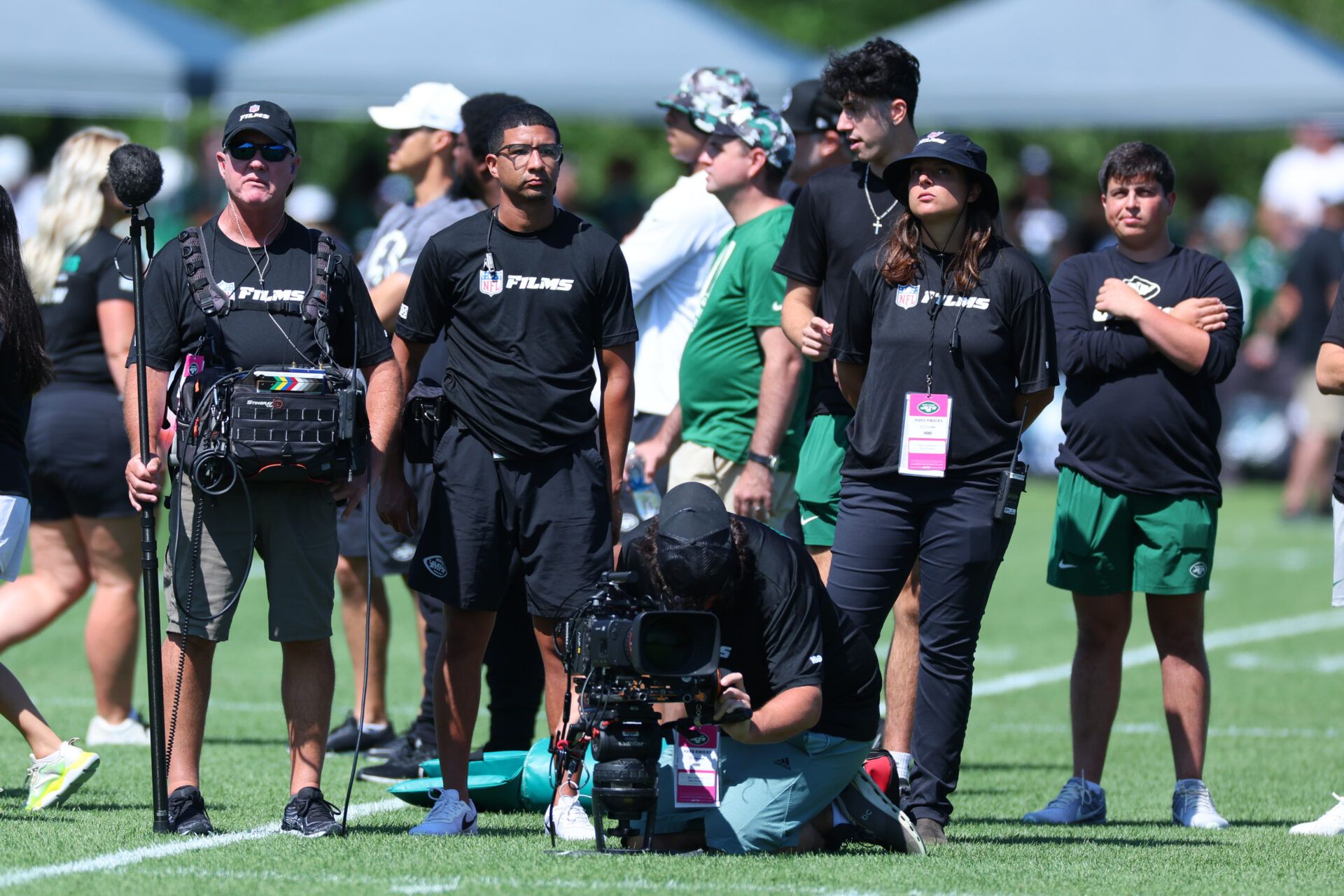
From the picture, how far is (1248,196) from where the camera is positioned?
32.4m

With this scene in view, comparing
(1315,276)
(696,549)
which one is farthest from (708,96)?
(1315,276)

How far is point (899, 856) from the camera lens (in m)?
6.21

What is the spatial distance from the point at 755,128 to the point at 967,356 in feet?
6.24

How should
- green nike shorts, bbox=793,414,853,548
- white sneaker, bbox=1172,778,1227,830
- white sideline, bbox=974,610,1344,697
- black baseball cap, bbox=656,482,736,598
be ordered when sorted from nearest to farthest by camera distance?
black baseball cap, bbox=656,482,736,598
white sneaker, bbox=1172,778,1227,830
green nike shorts, bbox=793,414,853,548
white sideline, bbox=974,610,1344,697

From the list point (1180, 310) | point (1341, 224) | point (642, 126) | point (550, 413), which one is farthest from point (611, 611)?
point (642, 126)

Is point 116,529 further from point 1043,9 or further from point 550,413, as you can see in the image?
point 1043,9

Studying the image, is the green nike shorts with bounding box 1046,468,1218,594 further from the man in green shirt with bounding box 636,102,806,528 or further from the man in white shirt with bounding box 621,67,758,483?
the man in white shirt with bounding box 621,67,758,483

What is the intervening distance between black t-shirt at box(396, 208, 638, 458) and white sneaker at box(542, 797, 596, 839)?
1.12 meters

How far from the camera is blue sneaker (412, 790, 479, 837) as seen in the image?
645 centimetres

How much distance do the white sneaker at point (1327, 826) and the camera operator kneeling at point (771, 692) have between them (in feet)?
5.33

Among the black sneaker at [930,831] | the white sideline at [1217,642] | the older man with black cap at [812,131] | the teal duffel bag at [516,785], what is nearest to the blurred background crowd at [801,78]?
the white sideline at [1217,642]

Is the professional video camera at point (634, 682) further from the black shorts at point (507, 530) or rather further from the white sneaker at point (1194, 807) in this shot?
the white sneaker at point (1194, 807)

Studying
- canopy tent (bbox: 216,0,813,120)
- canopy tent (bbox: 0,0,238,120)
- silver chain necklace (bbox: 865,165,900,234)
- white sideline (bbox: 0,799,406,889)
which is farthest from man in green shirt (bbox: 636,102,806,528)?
canopy tent (bbox: 0,0,238,120)

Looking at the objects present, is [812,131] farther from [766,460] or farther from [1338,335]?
[1338,335]
